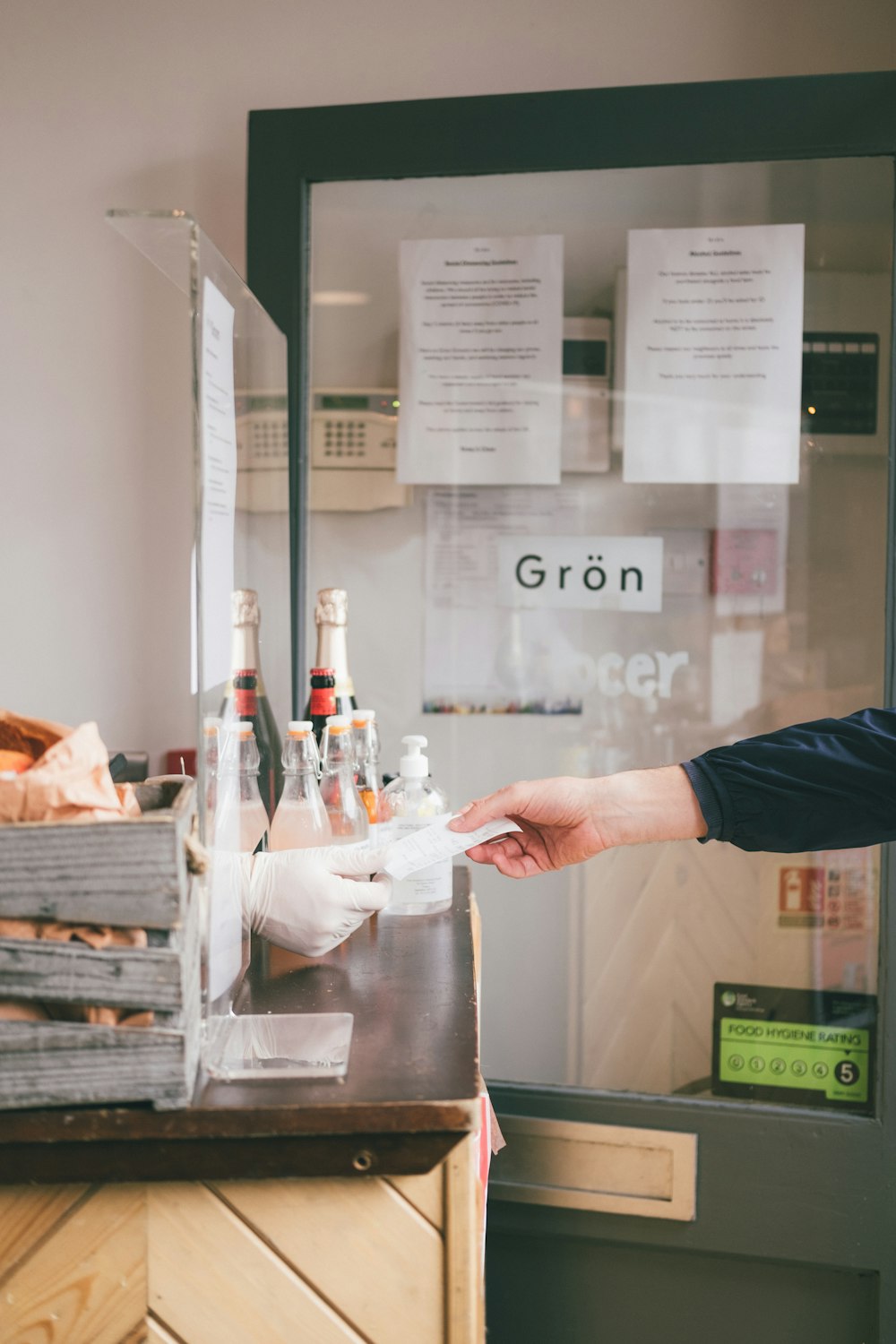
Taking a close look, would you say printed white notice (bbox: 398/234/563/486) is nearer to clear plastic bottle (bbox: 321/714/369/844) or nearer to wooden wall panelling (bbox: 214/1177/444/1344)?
clear plastic bottle (bbox: 321/714/369/844)

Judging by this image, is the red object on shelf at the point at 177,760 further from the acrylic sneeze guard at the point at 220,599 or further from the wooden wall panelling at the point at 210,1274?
the wooden wall panelling at the point at 210,1274

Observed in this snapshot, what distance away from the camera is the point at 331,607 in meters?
1.28

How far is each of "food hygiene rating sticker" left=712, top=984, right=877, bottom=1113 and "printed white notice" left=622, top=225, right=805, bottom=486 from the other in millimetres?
811

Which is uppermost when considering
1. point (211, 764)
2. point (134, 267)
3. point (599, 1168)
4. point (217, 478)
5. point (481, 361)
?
point (134, 267)

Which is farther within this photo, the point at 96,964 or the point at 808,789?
the point at 808,789

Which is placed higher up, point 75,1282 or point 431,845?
point 431,845

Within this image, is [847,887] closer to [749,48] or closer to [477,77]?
[749,48]

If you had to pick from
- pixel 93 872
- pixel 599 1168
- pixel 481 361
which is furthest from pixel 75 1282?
pixel 481 361

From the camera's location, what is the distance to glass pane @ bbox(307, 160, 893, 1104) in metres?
1.50

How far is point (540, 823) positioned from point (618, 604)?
51cm

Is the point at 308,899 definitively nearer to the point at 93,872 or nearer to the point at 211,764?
the point at 211,764

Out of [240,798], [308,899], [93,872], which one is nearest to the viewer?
[93,872]

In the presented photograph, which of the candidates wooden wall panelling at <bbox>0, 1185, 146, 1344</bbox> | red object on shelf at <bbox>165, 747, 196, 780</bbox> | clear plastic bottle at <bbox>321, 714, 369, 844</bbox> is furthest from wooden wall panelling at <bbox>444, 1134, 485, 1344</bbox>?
red object on shelf at <bbox>165, 747, 196, 780</bbox>

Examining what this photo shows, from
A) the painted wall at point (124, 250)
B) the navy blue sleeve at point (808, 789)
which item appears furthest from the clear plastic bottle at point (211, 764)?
the painted wall at point (124, 250)
